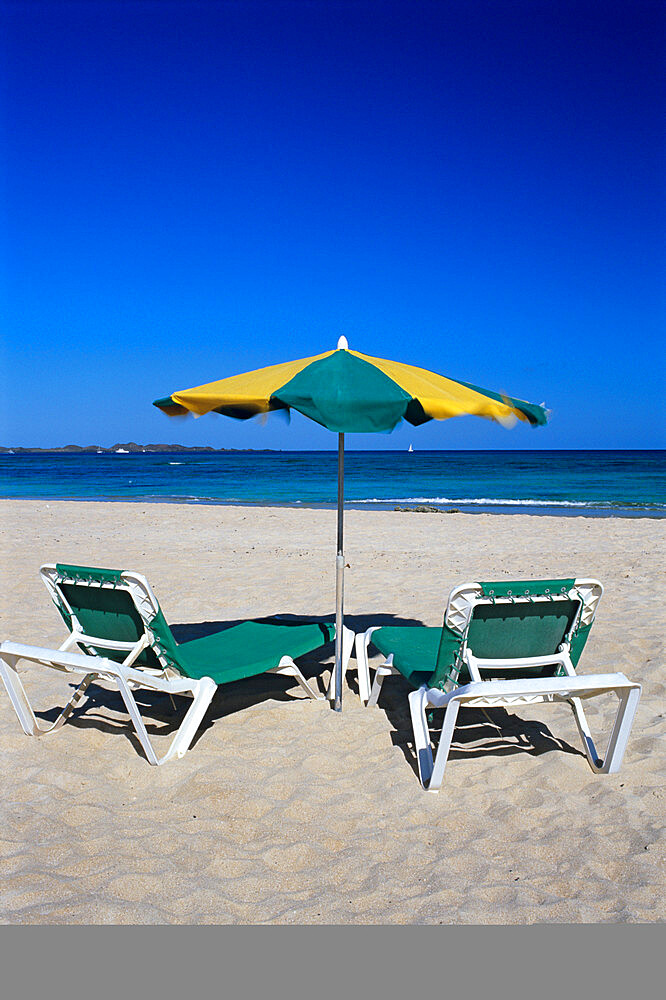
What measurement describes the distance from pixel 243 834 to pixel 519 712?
200 centimetres

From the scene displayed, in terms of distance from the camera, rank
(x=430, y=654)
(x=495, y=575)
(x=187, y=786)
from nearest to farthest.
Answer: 1. (x=187, y=786)
2. (x=430, y=654)
3. (x=495, y=575)

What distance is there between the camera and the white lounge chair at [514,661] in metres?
3.26

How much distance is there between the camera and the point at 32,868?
273 cm

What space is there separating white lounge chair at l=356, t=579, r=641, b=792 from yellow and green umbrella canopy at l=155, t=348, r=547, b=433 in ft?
2.86

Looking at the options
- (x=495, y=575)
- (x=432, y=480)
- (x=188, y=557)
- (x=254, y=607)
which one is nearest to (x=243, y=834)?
(x=254, y=607)

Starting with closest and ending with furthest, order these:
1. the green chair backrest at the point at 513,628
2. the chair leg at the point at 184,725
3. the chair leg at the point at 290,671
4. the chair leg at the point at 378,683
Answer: the green chair backrest at the point at 513,628
the chair leg at the point at 184,725
the chair leg at the point at 290,671
the chair leg at the point at 378,683

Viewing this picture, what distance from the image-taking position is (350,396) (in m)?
3.41

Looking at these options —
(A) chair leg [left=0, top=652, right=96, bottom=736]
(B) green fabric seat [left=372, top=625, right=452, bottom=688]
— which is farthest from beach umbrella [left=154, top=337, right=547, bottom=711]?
(A) chair leg [left=0, top=652, right=96, bottom=736]

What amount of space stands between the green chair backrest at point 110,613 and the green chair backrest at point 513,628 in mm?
1345

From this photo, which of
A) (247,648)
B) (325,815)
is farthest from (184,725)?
(325,815)

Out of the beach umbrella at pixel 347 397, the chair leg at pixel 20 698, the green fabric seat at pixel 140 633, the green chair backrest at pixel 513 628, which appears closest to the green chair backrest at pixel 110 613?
the green fabric seat at pixel 140 633

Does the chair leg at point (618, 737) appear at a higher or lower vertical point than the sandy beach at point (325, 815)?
higher

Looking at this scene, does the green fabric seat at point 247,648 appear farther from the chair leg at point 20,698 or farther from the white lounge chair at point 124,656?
the chair leg at point 20,698

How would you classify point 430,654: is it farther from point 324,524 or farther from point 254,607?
point 324,524
